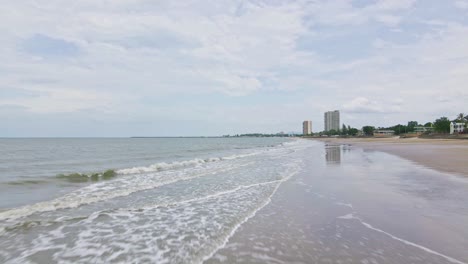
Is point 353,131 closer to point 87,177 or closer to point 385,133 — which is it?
point 385,133

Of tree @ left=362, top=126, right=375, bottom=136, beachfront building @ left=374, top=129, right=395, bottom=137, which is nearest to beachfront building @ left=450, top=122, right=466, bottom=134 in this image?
beachfront building @ left=374, top=129, right=395, bottom=137

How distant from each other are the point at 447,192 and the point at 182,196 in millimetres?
8528

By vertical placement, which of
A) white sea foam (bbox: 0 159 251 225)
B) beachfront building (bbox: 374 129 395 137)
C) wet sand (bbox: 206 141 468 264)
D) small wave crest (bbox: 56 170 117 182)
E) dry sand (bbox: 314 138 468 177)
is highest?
beachfront building (bbox: 374 129 395 137)

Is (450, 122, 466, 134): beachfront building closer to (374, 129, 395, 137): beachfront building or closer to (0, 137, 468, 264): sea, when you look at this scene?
(374, 129, 395, 137): beachfront building

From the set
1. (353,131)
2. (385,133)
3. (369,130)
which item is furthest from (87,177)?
(385,133)

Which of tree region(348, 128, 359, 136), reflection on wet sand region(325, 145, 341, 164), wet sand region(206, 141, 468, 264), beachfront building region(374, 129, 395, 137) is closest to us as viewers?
wet sand region(206, 141, 468, 264)

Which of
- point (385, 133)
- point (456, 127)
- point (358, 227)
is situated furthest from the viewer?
point (385, 133)

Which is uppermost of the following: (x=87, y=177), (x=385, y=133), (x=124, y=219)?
(x=385, y=133)

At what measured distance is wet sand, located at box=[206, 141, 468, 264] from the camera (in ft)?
15.3

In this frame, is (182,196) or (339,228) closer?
(339,228)

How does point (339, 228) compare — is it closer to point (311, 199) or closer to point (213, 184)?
point (311, 199)

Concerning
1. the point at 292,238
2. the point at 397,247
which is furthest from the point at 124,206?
the point at 397,247

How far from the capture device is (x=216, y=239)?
561 cm

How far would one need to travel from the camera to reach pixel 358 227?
6.04m
